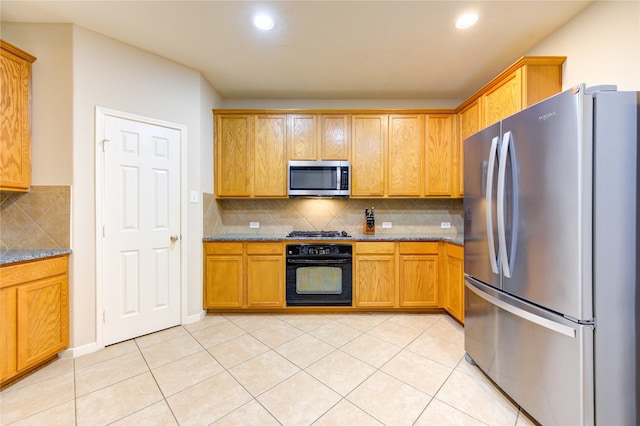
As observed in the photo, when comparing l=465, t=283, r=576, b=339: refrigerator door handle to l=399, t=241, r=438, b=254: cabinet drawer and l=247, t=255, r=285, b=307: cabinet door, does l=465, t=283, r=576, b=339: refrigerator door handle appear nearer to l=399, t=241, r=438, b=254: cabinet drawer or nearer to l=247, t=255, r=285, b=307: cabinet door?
l=399, t=241, r=438, b=254: cabinet drawer

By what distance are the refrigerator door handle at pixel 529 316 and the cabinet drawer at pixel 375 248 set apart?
1.12 meters

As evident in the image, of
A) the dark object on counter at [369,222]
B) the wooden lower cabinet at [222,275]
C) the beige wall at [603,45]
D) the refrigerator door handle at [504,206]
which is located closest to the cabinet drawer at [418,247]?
the dark object on counter at [369,222]

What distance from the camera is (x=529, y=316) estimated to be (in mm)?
1332

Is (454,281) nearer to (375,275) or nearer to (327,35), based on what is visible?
(375,275)

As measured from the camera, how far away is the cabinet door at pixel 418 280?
282cm

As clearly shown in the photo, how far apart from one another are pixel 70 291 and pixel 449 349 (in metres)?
3.29

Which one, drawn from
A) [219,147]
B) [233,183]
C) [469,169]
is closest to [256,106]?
[219,147]

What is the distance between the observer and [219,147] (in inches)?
121

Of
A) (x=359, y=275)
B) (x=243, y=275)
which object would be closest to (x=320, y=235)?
(x=359, y=275)

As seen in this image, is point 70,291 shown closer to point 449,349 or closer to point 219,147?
point 219,147

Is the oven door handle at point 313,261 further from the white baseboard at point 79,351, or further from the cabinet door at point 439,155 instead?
the white baseboard at point 79,351

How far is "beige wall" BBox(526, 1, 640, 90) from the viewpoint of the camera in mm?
1569

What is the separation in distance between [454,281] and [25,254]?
3750 millimetres

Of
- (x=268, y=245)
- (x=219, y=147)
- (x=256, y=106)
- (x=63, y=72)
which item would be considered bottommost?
(x=268, y=245)
